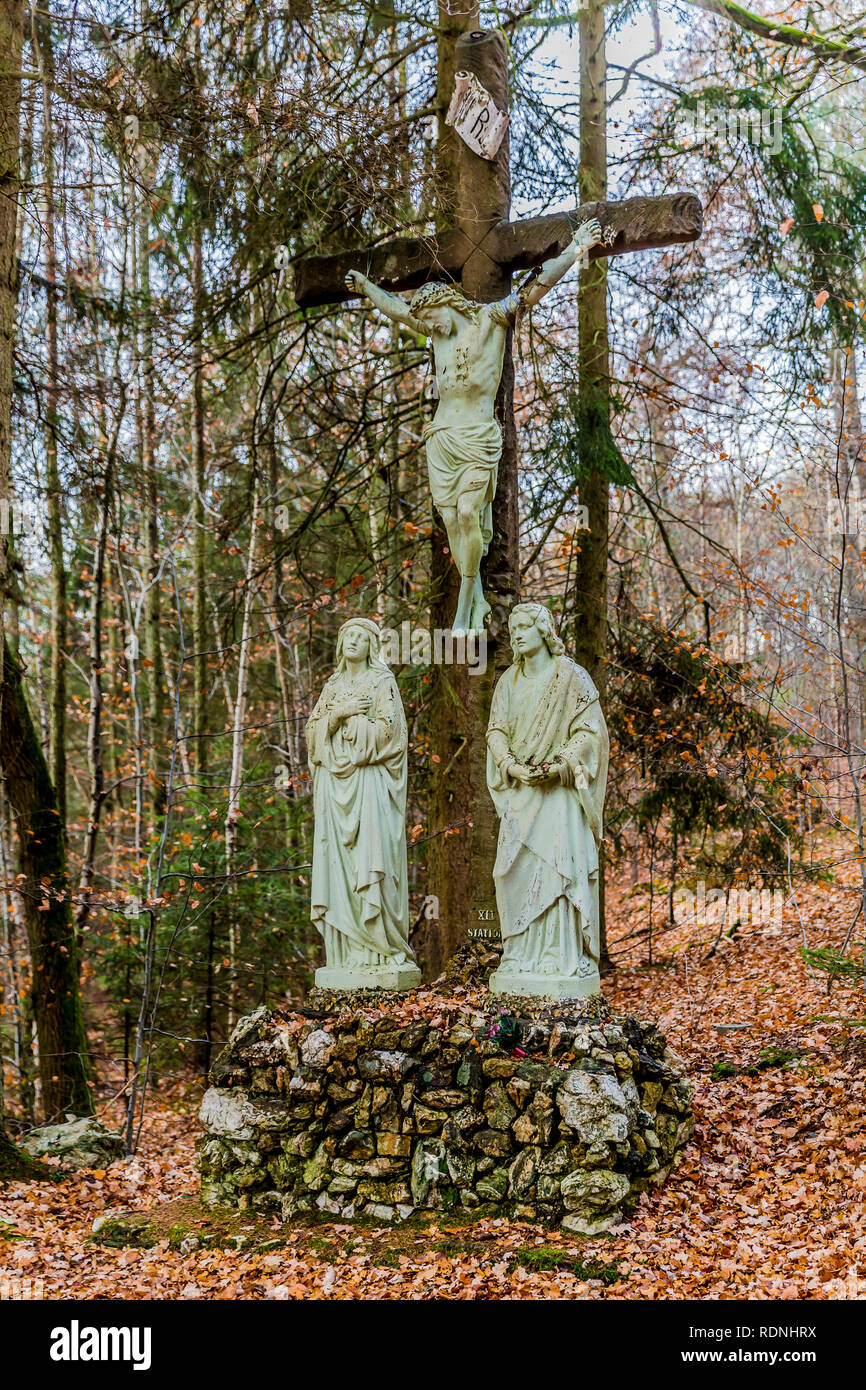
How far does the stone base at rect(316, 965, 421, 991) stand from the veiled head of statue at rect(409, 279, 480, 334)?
144 inches

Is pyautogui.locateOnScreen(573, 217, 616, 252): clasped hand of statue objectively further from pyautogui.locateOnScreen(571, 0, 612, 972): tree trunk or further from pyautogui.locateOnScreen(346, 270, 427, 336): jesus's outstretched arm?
pyautogui.locateOnScreen(571, 0, 612, 972): tree trunk

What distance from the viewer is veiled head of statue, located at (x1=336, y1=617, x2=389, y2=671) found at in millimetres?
6918

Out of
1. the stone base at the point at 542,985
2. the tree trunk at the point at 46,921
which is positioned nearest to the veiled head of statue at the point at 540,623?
the stone base at the point at 542,985

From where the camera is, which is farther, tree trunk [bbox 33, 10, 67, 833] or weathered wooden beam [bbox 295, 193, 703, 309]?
tree trunk [bbox 33, 10, 67, 833]

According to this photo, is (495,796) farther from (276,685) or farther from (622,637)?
(276,685)

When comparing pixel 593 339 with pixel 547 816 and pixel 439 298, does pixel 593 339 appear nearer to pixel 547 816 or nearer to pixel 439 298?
pixel 439 298

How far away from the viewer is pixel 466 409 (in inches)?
274

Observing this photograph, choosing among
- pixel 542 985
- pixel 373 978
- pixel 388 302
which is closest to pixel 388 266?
pixel 388 302

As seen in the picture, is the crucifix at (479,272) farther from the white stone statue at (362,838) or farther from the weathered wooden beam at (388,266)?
the white stone statue at (362,838)

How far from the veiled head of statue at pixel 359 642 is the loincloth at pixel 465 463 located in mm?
805

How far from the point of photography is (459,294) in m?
6.96

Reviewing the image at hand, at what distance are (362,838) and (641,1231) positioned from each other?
7.90ft

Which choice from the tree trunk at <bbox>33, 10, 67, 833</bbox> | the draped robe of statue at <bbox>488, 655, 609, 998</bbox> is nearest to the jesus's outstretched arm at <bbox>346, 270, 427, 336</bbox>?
the draped robe of statue at <bbox>488, 655, 609, 998</bbox>

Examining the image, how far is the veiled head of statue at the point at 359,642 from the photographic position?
6.92 metres
